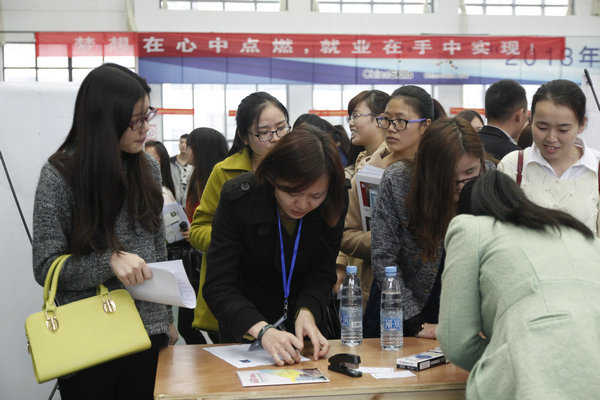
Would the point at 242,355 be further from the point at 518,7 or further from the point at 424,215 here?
the point at 518,7

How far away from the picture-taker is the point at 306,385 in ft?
4.98

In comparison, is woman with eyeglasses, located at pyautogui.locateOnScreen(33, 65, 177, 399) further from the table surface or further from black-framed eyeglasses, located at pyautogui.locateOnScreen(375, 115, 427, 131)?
black-framed eyeglasses, located at pyautogui.locateOnScreen(375, 115, 427, 131)

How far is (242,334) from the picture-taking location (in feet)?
5.67

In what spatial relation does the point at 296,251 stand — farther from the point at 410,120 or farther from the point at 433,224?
the point at 410,120

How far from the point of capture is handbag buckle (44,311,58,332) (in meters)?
1.53

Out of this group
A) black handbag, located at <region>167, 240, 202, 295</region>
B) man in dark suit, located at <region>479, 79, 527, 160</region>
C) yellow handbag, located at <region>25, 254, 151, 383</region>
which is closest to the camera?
yellow handbag, located at <region>25, 254, 151, 383</region>

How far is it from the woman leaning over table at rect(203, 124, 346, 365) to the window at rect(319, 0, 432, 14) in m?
10.0

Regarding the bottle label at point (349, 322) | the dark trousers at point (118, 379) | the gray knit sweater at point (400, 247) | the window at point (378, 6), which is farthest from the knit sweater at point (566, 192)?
the window at point (378, 6)

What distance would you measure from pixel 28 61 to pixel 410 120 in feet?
32.3

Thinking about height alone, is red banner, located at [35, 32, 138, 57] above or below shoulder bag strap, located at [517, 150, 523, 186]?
above

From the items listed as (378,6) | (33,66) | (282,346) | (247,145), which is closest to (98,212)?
(282,346)

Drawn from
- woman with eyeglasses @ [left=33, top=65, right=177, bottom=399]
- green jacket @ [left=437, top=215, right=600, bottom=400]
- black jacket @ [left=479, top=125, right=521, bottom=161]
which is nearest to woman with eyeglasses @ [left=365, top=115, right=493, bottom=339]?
green jacket @ [left=437, top=215, right=600, bottom=400]

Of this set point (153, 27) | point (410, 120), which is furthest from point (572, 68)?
point (410, 120)

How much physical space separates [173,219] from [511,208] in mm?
2199
